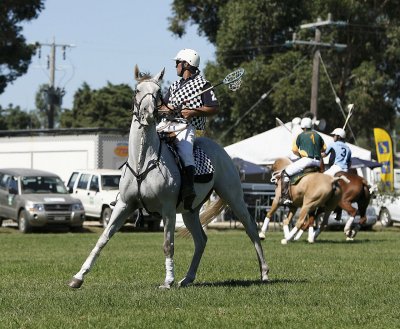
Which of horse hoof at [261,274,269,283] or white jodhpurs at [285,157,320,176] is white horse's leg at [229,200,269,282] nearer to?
horse hoof at [261,274,269,283]

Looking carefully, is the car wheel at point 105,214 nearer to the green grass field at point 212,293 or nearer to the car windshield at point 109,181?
the car windshield at point 109,181

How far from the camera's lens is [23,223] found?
32188mm

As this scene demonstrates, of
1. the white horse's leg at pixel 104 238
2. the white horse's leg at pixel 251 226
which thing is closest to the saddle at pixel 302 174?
the white horse's leg at pixel 251 226

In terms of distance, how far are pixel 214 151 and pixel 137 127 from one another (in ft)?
5.06

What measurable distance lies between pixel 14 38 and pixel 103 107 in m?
40.8

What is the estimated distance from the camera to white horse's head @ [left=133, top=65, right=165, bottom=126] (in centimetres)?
1096

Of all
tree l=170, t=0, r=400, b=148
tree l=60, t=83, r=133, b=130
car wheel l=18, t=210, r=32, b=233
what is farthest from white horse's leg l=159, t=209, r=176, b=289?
tree l=60, t=83, r=133, b=130

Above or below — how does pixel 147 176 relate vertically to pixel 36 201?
above

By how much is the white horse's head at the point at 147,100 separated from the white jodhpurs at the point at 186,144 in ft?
2.28

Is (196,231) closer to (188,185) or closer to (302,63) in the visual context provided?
(188,185)

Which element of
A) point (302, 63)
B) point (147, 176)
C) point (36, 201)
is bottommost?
point (36, 201)

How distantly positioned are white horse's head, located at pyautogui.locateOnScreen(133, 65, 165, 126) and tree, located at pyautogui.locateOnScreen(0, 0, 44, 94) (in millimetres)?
36543

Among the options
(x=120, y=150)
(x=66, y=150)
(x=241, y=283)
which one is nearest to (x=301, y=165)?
(x=241, y=283)

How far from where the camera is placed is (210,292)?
10.9m
